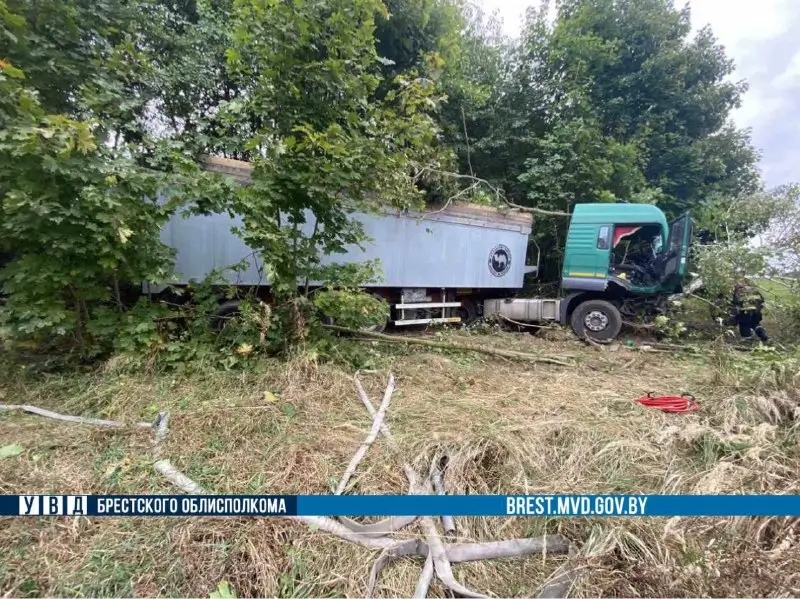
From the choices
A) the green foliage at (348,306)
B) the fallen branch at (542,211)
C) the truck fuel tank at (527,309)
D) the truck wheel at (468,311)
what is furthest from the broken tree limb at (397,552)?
the fallen branch at (542,211)

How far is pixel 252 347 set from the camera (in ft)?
13.3

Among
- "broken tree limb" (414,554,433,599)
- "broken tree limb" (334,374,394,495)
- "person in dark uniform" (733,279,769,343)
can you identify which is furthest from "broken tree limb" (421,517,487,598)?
"person in dark uniform" (733,279,769,343)

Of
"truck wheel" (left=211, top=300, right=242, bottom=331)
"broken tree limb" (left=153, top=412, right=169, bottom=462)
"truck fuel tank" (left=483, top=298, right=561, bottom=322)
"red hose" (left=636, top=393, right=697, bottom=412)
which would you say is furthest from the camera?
"truck fuel tank" (left=483, top=298, right=561, bottom=322)

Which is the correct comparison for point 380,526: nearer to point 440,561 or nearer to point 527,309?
point 440,561

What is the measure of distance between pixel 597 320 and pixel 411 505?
6.53 m

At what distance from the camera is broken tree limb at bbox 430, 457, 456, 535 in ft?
6.73

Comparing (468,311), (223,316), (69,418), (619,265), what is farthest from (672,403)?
(468,311)

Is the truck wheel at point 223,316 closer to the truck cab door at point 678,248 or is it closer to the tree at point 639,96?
the truck cab door at point 678,248

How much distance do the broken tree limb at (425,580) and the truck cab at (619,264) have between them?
6.36m

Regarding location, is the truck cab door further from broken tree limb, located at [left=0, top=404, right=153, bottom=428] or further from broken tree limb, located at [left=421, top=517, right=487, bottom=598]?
broken tree limb, located at [left=0, top=404, right=153, bottom=428]

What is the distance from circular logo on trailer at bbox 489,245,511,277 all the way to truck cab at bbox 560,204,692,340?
1521 millimetres

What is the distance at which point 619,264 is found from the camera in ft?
24.1

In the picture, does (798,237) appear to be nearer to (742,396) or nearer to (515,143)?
(742,396)

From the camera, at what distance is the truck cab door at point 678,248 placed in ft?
21.5
